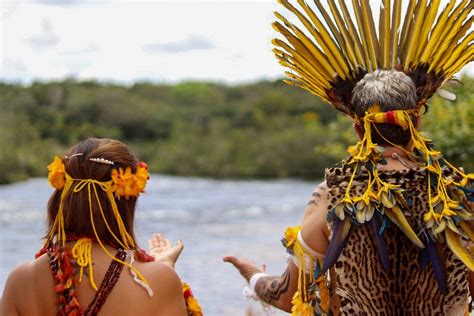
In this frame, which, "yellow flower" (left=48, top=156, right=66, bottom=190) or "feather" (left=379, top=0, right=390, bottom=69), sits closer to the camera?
"yellow flower" (left=48, top=156, right=66, bottom=190)

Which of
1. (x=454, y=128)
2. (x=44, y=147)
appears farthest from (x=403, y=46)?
(x=44, y=147)

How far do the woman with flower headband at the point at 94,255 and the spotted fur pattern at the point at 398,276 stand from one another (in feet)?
1.75

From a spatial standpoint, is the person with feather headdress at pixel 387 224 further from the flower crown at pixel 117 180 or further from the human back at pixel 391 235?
the flower crown at pixel 117 180

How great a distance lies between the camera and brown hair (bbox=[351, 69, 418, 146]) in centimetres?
276

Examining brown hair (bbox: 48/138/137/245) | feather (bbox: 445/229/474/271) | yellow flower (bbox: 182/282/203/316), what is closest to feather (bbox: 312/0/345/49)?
feather (bbox: 445/229/474/271)

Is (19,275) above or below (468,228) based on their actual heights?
below

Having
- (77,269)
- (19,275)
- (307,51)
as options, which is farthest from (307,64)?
(19,275)

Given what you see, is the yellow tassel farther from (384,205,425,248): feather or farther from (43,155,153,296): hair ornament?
(384,205,425,248): feather

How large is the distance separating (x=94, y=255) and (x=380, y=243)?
87 cm

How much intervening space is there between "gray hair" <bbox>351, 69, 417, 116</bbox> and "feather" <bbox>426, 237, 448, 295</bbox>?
17.0 inches

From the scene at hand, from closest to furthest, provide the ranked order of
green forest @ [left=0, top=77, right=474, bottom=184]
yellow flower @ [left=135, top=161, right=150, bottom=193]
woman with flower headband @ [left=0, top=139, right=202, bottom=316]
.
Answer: woman with flower headband @ [left=0, top=139, right=202, bottom=316] → yellow flower @ [left=135, top=161, right=150, bottom=193] → green forest @ [left=0, top=77, right=474, bottom=184]

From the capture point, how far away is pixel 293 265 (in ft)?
9.61

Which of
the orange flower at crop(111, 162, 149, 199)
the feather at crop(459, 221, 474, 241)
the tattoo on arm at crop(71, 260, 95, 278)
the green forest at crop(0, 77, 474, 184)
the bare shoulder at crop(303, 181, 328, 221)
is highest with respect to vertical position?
the orange flower at crop(111, 162, 149, 199)

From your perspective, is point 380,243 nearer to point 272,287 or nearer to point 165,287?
point 272,287
